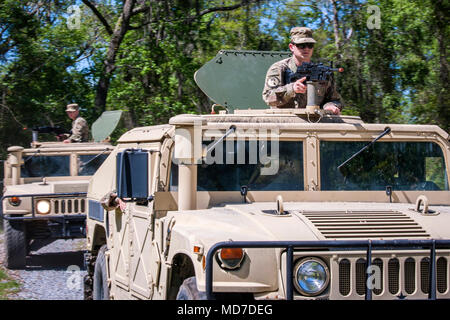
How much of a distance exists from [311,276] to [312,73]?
8.24 feet

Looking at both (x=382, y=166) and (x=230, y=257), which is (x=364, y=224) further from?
(x=382, y=166)

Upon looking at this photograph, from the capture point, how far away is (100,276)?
6414 millimetres

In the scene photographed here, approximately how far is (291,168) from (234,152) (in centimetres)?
42

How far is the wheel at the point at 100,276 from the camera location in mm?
6222

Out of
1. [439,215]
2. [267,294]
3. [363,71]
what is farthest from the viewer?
[363,71]

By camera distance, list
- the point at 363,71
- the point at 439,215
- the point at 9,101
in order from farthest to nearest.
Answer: the point at 9,101 < the point at 363,71 < the point at 439,215

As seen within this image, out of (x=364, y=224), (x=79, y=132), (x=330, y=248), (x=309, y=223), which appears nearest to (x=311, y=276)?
(x=330, y=248)

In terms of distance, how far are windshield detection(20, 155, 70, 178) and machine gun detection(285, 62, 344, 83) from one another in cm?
559

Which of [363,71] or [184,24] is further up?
[184,24]

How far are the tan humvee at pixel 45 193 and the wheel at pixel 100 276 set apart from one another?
135 inches

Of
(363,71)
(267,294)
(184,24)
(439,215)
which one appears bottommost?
(267,294)

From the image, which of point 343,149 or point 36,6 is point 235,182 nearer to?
point 343,149

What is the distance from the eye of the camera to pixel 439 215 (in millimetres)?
4434

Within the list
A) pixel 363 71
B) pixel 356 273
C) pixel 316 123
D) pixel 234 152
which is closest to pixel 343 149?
pixel 316 123
